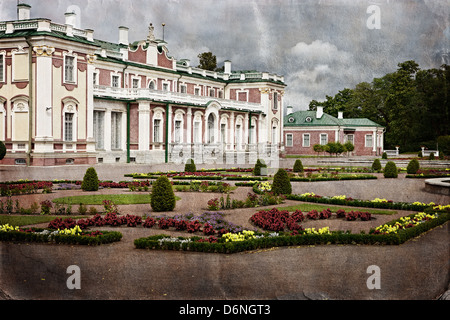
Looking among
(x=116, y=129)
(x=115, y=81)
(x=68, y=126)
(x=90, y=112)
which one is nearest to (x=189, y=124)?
(x=116, y=129)

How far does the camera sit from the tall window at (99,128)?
26.1m

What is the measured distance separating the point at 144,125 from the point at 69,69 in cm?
558

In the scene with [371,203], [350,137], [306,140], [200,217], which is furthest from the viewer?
A: [350,137]

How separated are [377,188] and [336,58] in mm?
8019

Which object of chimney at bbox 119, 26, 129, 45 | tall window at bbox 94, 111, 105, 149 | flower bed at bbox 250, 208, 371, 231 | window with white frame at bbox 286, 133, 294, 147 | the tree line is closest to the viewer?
flower bed at bbox 250, 208, 371, 231

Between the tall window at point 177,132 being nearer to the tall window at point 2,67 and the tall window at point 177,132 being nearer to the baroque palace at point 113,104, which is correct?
the baroque palace at point 113,104

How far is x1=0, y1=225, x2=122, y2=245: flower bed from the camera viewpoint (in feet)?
24.6

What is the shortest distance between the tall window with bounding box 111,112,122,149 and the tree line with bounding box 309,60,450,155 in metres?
13.2

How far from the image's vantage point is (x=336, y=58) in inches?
384

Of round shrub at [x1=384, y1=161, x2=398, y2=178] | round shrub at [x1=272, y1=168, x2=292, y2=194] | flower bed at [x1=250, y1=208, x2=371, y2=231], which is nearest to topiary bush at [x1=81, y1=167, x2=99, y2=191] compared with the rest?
round shrub at [x1=272, y1=168, x2=292, y2=194]

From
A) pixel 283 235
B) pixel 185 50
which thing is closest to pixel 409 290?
pixel 283 235

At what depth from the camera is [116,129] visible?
27562 millimetres

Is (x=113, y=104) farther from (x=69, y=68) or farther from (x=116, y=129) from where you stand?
(x=69, y=68)

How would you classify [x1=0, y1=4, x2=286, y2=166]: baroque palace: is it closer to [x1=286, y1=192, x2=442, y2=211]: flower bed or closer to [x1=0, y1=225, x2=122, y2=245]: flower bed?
[x1=286, y1=192, x2=442, y2=211]: flower bed
